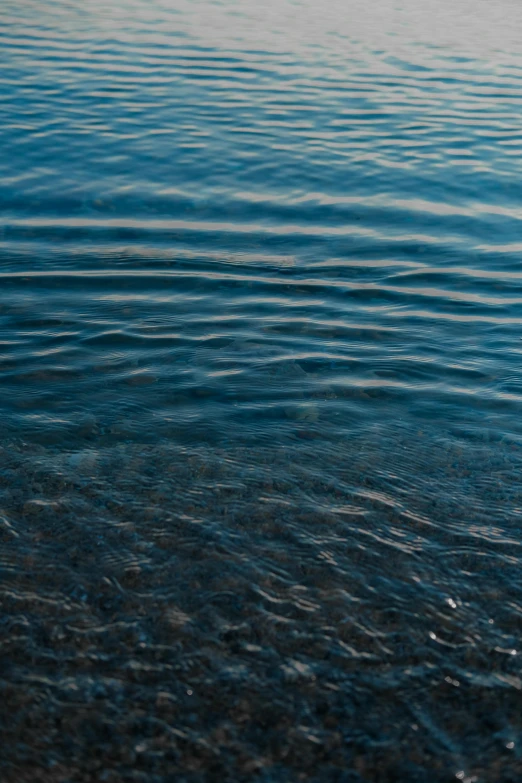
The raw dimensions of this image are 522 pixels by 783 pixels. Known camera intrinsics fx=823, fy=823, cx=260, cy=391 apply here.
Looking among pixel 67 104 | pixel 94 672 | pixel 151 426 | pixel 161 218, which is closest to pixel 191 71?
pixel 67 104

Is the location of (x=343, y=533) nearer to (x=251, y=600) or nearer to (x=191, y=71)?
(x=251, y=600)

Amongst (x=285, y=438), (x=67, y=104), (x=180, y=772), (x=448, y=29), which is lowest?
(x=180, y=772)

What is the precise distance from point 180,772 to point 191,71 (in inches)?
711

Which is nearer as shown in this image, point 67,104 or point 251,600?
point 251,600

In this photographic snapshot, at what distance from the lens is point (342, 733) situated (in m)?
4.01

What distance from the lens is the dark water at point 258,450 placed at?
13.4ft

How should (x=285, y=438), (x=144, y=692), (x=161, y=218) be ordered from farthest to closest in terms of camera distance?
(x=161, y=218) < (x=285, y=438) < (x=144, y=692)

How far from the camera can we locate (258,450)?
6.43m

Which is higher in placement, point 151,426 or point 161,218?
point 161,218

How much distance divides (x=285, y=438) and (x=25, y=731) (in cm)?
326

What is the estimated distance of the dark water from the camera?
4.08 metres

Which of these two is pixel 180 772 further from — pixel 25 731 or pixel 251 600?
pixel 251 600

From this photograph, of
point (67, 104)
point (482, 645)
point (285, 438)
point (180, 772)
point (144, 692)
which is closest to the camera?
point (180, 772)

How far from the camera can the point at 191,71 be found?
19234mm
